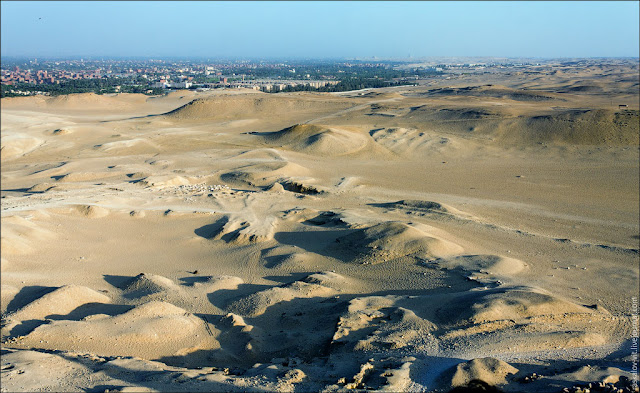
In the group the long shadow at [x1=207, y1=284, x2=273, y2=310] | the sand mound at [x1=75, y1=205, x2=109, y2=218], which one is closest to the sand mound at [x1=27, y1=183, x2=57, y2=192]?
the sand mound at [x1=75, y1=205, x2=109, y2=218]

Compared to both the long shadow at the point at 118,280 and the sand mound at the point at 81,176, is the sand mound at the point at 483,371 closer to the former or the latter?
the long shadow at the point at 118,280

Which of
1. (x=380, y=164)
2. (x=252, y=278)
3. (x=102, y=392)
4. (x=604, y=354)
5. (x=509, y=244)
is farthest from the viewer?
(x=380, y=164)

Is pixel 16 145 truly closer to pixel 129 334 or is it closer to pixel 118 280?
pixel 118 280

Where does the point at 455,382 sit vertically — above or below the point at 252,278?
above

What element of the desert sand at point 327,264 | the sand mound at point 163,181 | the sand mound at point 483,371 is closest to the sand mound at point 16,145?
the desert sand at point 327,264

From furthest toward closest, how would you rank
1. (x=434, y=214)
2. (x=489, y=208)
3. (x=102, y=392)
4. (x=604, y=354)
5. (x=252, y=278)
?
(x=489, y=208), (x=434, y=214), (x=252, y=278), (x=604, y=354), (x=102, y=392)

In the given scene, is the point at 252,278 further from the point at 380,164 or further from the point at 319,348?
the point at 380,164

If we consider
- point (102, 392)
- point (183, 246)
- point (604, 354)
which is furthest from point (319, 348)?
point (183, 246)
